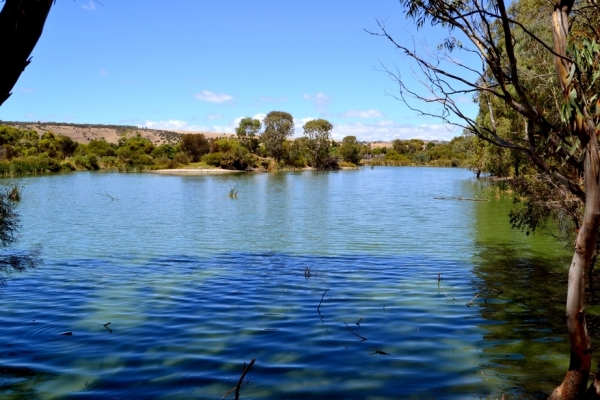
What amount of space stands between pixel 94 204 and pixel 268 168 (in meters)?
51.3

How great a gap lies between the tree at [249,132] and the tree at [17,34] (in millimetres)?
82333

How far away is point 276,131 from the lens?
85.2m

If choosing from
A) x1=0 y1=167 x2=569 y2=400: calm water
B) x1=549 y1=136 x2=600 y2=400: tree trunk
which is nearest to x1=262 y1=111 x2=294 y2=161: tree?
x1=0 y1=167 x2=569 y2=400: calm water

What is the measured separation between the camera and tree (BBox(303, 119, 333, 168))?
87.8m

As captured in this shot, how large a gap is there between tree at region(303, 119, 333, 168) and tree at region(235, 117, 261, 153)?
26.2 ft

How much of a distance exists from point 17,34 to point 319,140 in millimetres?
85414

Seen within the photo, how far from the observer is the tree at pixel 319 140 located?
87.8 meters

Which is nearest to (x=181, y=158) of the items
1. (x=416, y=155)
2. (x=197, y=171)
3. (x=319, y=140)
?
(x=197, y=171)

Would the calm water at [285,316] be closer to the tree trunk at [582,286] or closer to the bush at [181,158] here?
the tree trunk at [582,286]

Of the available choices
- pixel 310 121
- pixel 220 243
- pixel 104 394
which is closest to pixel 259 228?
pixel 220 243

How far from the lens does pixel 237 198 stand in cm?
3066

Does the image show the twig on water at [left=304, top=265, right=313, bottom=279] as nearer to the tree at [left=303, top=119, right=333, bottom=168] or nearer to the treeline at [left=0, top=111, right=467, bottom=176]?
the treeline at [left=0, top=111, right=467, bottom=176]

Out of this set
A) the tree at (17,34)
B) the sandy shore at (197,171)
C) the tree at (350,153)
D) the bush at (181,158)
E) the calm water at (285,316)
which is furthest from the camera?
the tree at (350,153)

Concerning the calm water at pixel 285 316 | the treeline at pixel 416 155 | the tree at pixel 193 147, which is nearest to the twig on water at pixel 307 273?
the calm water at pixel 285 316
